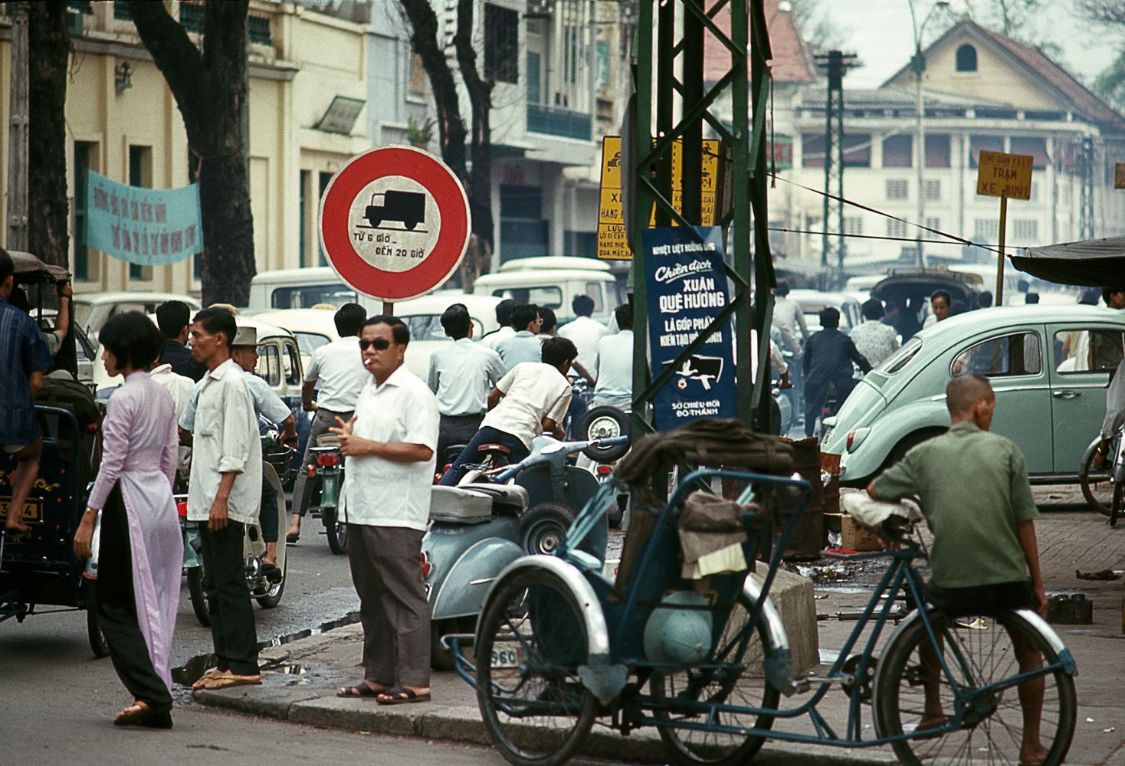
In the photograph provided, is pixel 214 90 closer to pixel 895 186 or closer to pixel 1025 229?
pixel 895 186

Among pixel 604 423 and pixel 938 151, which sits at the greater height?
pixel 938 151

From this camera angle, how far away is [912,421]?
612 inches

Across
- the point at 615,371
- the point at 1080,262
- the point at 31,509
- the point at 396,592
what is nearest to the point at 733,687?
the point at 396,592

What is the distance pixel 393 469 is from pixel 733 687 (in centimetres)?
190

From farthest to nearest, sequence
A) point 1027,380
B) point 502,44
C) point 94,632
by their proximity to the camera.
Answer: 1. point 502,44
2. point 1027,380
3. point 94,632

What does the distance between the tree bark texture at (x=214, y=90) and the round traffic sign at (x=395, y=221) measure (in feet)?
56.7

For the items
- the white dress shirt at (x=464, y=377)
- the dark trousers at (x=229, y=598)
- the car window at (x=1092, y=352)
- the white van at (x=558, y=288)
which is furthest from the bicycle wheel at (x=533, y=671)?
the white van at (x=558, y=288)

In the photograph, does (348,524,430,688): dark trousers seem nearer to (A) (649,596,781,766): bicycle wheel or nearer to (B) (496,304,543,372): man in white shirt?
(A) (649,596,781,766): bicycle wheel

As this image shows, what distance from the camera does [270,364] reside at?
18.1 meters

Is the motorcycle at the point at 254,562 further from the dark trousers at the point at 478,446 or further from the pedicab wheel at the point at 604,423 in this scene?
the pedicab wheel at the point at 604,423

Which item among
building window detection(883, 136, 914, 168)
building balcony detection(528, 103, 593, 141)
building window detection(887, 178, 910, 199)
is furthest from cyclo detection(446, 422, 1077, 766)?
building window detection(887, 178, 910, 199)

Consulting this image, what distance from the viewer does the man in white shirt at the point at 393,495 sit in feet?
25.5

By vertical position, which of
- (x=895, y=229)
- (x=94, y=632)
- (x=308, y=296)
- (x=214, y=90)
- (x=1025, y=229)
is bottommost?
(x=94, y=632)

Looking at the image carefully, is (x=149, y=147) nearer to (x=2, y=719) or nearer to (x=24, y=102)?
(x=24, y=102)
